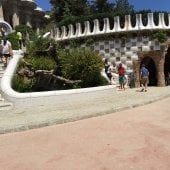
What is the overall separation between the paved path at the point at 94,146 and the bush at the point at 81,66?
647 centimetres

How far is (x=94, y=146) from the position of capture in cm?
991

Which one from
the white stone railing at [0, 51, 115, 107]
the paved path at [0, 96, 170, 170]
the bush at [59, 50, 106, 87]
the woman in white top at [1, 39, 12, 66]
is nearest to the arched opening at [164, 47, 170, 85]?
the bush at [59, 50, 106, 87]

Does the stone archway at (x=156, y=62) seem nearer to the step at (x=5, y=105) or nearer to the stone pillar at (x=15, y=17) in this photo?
the step at (x=5, y=105)

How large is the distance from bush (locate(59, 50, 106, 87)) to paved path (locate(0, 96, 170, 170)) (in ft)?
21.2

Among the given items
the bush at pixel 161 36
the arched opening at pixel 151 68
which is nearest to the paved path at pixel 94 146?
the bush at pixel 161 36

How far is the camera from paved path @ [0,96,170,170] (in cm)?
866

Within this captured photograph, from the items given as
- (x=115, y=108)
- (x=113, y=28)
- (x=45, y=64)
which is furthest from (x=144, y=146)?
(x=113, y=28)

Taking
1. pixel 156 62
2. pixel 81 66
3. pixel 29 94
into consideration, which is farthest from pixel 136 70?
pixel 29 94

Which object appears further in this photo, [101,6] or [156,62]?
[101,6]

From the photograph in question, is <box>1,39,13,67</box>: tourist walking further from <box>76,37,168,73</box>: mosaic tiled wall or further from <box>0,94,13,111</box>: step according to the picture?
<box>76,37,168,73</box>: mosaic tiled wall

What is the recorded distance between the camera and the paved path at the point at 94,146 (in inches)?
341

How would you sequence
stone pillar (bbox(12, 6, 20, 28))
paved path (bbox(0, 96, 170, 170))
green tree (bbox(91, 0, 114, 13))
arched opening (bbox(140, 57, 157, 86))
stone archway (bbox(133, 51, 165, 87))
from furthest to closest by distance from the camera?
1. stone pillar (bbox(12, 6, 20, 28))
2. green tree (bbox(91, 0, 114, 13))
3. arched opening (bbox(140, 57, 157, 86))
4. stone archway (bbox(133, 51, 165, 87))
5. paved path (bbox(0, 96, 170, 170))

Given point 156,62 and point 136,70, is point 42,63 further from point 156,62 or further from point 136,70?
point 156,62

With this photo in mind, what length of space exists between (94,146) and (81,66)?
400 inches
